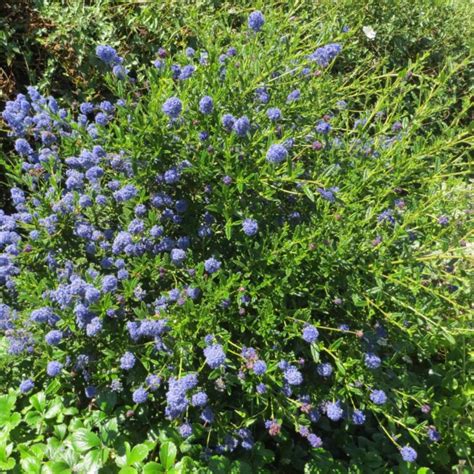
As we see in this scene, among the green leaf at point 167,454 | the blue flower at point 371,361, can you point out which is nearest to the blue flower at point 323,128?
the blue flower at point 371,361

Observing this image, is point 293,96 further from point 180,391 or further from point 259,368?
point 180,391

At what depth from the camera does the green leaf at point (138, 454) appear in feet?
6.81

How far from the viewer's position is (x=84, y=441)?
6.98 feet

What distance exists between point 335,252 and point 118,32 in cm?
268

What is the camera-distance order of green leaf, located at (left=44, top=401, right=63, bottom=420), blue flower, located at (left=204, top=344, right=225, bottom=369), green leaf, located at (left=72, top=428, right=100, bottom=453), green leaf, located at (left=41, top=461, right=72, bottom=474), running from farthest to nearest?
green leaf, located at (left=44, top=401, right=63, bottom=420) → green leaf, located at (left=72, top=428, right=100, bottom=453) → green leaf, located at (left=41, top=461, right=72, bottom=474) → blue flower, located at (left=204, top=344, right=225, bottom=369)

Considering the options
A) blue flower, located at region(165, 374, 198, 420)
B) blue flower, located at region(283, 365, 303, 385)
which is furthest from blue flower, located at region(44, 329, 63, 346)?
blue flower, located at region(283, 365, 303, 385)

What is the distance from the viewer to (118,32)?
151 inches

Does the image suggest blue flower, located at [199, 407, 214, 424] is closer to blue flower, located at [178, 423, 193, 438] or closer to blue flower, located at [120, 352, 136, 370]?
blue flower, located at [178, 423, 193, 438]

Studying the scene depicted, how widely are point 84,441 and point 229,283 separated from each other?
35.0 inches

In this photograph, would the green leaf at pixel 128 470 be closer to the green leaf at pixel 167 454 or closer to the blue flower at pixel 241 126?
the green leaf at pixel 167 454

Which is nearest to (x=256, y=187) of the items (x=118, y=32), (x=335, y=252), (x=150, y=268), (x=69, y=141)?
(x=335, y=252)

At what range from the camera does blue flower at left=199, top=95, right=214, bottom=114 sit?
2.13 m

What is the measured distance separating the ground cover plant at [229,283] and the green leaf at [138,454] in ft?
0.05

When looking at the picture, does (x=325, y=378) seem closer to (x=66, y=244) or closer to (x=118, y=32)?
(x=66, y=244)
